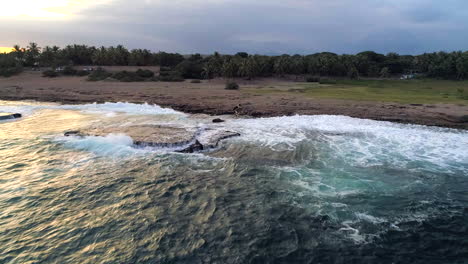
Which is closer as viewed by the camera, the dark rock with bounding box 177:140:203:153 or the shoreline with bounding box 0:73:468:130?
the dark rock with bounding box 177:140:203:153

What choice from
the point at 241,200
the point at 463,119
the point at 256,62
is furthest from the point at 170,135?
the point at 256,62

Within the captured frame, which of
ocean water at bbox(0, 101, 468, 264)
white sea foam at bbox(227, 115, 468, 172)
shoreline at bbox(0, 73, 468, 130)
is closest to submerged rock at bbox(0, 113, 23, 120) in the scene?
ocean water at bbox(0, 101, 468, 264)

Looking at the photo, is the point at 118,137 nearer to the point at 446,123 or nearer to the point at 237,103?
the point at 237,103

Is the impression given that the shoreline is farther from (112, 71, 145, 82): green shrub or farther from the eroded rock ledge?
the eroded rock ledge

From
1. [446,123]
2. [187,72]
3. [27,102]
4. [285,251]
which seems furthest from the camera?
[187,72]

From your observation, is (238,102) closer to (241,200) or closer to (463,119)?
(463,119)

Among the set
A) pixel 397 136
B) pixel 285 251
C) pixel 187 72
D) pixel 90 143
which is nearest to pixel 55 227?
pixel 285 251

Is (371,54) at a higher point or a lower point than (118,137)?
higher
